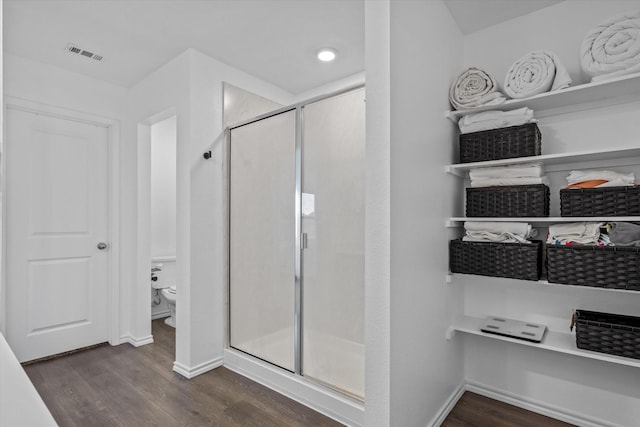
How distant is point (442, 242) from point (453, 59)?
1.12 metres

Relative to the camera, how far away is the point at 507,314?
2184 millimetres

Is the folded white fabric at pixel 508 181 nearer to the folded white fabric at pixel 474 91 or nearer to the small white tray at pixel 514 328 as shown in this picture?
the folded white fabric at pixel 474 91

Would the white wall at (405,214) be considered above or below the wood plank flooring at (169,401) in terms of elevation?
above

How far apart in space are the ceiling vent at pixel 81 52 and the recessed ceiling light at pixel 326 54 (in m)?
1.66

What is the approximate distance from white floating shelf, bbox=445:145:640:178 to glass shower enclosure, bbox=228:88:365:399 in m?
0.65

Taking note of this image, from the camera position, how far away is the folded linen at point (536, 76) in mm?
1799

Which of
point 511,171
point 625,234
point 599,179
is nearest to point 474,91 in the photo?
point 511,171

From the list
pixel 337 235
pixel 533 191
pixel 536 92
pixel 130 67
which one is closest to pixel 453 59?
pixel 536 92

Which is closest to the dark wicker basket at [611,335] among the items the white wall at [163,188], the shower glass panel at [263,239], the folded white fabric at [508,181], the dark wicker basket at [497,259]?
the dark wicker basket at [497,259]

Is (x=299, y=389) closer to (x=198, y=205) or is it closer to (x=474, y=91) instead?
(x=198, y=205)

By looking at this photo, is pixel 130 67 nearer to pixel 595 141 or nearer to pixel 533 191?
pixel 533 191

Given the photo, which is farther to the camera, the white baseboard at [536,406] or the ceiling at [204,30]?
the ceiling at [204,30]

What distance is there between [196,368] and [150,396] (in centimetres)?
34

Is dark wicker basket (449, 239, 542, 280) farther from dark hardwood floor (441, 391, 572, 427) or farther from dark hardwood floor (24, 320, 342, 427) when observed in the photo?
dark hardwood floor (24, 320, 342, 427)
